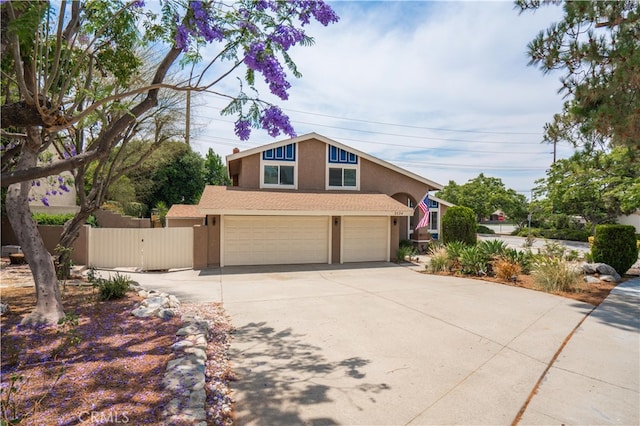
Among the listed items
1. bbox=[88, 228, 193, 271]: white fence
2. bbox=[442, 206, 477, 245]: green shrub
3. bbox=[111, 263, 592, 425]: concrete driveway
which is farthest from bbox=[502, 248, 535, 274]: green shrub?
bbox=[88, 228, 193, 271]: white fence

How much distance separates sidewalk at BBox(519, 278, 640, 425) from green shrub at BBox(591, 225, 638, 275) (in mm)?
6340

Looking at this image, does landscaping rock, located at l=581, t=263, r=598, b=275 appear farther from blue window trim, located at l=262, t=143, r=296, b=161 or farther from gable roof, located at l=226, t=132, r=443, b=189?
blue window trim, located at l=262, t=143, r=296, b=161

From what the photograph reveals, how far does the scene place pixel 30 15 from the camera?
3322 millimetres

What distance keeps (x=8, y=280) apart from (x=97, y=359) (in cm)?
755

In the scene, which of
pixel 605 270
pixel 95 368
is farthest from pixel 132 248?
pixel 605 270

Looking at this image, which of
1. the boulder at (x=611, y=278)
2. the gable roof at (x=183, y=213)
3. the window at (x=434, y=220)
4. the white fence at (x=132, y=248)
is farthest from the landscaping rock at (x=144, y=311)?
the window at (x=434, y=220)

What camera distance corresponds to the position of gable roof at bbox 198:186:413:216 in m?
12.8

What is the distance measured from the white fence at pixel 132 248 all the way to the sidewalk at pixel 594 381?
12017 mm

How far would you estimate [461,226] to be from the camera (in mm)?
15625

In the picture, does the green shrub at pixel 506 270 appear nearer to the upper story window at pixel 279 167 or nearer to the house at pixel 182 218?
the upper story window at pixel 279 167

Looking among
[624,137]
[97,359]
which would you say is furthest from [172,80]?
[624,137]

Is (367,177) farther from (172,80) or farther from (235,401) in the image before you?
(235,401)

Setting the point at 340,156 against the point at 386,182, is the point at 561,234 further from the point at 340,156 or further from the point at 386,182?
the point at 340,156

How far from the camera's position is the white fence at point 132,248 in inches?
492
